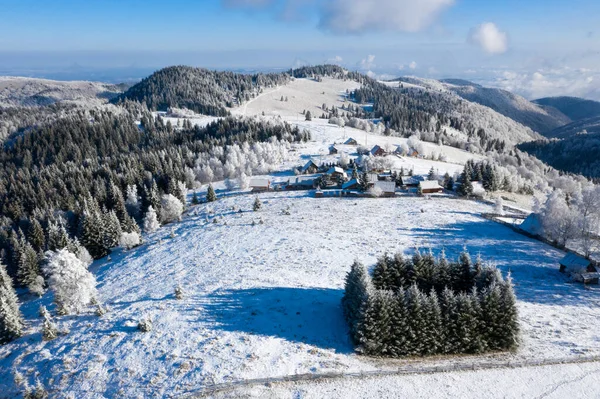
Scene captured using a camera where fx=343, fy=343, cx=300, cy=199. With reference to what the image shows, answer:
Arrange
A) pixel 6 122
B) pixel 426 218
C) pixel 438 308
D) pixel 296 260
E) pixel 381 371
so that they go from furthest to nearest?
pixel 6 122 < pixel 426 218 < pixel 296 260 < pixel 438 308 < pixel 381 371

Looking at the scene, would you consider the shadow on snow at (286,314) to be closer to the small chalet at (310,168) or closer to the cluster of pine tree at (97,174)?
the cluster of pine tree at (97,174)

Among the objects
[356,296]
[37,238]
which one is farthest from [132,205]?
[356,296]

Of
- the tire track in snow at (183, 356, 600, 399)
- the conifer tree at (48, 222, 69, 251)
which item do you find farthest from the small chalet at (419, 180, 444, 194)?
the conifer tree at (48, 222, 69, 251)

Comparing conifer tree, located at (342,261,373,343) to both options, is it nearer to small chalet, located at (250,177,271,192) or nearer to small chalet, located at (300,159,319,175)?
small chalet, located at (250,177,271,192)

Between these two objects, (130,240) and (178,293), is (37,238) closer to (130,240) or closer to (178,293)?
(130,240)

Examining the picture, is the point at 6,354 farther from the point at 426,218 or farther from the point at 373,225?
the point at 426,218

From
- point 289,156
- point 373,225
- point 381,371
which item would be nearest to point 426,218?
point 373,225
